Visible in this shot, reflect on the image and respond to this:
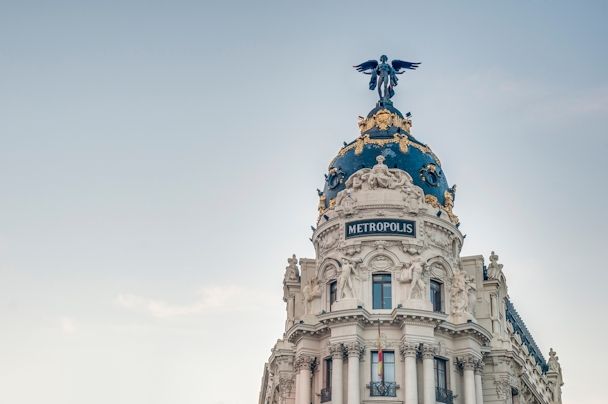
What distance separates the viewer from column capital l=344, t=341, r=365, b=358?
4775 centimetres

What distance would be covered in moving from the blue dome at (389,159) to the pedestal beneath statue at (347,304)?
739 cm

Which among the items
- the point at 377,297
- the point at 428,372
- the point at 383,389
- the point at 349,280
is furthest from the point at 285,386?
the point at 428,372

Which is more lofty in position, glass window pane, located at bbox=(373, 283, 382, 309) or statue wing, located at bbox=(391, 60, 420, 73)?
statue wing, located at bbox=(391, 60, 420, 73)

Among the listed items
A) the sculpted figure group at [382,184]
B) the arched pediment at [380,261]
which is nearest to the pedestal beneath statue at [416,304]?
the arched pediment at [380,261]

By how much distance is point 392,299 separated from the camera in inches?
1960

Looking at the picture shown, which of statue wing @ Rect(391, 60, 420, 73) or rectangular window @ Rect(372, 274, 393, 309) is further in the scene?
statue wing @ Rect(391, 60, 420, 73)

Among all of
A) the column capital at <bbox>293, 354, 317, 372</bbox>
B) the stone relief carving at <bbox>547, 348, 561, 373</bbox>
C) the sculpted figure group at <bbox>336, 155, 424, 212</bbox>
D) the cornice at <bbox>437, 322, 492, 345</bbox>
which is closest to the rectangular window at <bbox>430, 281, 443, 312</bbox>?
the cornice at <bbox>437, 322, 492, 345</bbox>

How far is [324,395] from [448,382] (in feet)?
23.3

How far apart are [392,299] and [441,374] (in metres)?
5.06

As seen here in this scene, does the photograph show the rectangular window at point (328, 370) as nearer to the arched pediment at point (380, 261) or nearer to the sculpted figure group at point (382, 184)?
the arched pediment at point (380, 261)

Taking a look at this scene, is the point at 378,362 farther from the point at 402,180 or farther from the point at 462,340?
the point at 402,180

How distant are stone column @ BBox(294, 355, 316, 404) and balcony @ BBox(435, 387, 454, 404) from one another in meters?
7.41

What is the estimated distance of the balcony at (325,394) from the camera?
48469 millimetres

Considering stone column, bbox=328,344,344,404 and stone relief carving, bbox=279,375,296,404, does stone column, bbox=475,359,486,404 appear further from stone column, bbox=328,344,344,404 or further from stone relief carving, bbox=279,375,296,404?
stone relief carving, bbox=279,375,296,404
